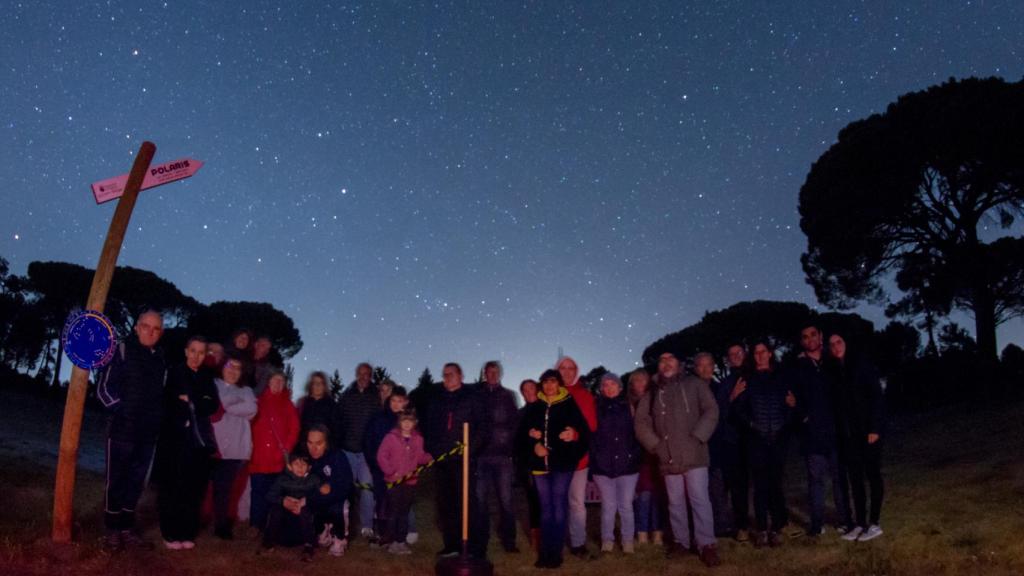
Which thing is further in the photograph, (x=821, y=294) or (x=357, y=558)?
(x=821, y=294)

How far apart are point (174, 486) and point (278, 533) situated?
1123 mm

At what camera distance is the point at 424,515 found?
1236 centimetres

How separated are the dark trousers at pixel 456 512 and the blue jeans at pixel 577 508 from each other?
945 mm

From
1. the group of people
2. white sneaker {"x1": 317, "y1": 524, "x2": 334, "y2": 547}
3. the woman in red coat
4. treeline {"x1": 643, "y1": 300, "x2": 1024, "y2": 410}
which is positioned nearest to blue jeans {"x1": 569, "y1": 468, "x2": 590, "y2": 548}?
the group of people

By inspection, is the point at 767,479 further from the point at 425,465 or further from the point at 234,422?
the point at 234,422

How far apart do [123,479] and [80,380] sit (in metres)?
1.02

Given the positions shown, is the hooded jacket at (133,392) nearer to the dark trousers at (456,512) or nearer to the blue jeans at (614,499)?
the dark trousers at (456,512)

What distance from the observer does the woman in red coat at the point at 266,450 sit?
28.5 ft

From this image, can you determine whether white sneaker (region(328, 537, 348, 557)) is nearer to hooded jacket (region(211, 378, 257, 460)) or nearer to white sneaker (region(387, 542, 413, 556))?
white sneaker (region(387, 542, 413, 556))

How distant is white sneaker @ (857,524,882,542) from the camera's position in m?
8.04

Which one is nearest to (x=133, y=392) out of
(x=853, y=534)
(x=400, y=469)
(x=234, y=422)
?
(x=234, y=422)

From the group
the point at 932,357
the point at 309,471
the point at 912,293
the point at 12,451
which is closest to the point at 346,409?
the point at 309,471

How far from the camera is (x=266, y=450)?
8.72 metres

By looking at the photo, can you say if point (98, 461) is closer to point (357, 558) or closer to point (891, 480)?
point (357, 558)
